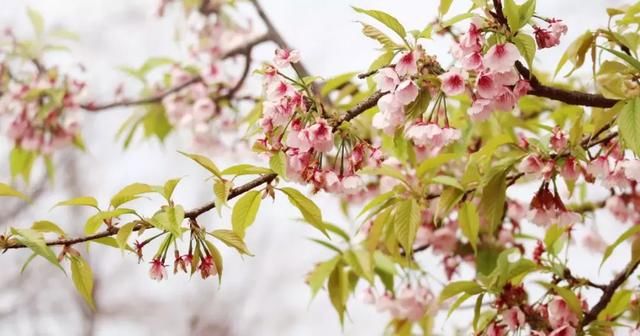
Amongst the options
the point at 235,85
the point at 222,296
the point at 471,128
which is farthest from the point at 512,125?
the point at 222,296

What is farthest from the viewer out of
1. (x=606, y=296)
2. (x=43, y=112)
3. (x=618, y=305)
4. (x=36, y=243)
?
(x=43, y=112)

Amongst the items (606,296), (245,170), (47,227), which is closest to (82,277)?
(47,227)

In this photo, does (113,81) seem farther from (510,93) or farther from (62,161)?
(510,93)

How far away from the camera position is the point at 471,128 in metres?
1.04

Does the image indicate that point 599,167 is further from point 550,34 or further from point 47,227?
point 47,227

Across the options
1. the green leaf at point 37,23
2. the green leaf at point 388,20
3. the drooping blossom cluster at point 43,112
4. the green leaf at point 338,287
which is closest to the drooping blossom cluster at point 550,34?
the green leaf at point 388,20

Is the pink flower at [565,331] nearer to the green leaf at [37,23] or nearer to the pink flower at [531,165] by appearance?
the pink flower at [531,165]

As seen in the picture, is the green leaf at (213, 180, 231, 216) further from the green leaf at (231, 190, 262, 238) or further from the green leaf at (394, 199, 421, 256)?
the green leaf at (394, 199, 421, 256)

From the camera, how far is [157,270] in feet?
2.20

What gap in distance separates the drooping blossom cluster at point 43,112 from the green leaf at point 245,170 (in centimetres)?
83

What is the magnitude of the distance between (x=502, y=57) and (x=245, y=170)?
0.21 m

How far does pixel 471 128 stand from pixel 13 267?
1.96 metres

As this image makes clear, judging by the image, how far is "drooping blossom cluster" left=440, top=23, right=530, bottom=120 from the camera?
0.62 m

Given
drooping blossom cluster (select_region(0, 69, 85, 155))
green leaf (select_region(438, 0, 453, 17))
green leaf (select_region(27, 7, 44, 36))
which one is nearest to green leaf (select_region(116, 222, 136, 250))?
green leaf (select_region(438, 0, 453, 17))
